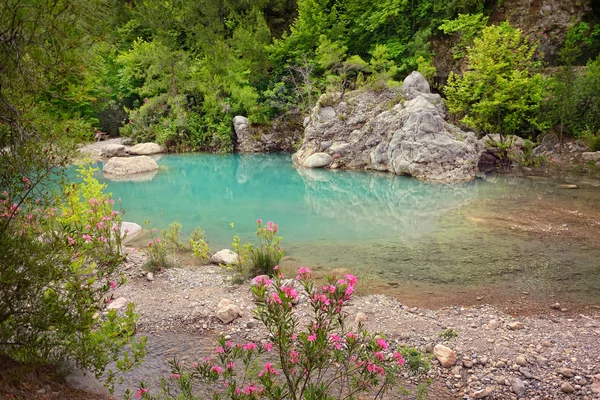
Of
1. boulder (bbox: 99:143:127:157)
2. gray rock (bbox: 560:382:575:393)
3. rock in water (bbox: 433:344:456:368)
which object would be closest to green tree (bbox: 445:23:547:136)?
rock in water (bbox: 433:344:456:368)

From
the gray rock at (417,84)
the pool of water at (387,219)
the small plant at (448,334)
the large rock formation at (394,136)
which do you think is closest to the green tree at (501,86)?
the large rock formation at (394,136)

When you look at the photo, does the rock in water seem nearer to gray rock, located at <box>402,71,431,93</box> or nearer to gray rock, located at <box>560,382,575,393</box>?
gray rock, located at <box>560,382,575,393</box>

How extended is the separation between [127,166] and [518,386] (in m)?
17.8

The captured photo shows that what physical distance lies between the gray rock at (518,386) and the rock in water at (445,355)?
554mm

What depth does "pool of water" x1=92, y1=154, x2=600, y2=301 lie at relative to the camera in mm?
7078

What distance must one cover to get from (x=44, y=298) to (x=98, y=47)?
1.81 meters

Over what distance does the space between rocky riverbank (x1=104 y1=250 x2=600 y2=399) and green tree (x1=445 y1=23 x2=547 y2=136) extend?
12547mm

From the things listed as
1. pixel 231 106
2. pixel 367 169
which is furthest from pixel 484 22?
pixel 231 106

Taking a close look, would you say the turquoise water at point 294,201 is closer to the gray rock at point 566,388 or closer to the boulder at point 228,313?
the boulder at point 228,313

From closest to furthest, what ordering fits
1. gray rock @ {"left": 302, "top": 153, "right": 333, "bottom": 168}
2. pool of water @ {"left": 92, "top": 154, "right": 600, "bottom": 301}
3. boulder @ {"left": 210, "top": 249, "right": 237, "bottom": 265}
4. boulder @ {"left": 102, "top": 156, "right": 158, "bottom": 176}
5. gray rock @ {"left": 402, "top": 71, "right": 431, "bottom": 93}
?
pool of water @ {"left": 92, "top": 154, "right": 600, "bottom": 301} < boulder @ {"left": 210, "top": 249, "right": 237, "bottom": 265} < boulder @ {"left": 102, "top": 156, "right": 158, "bottom": 176} < gray rock @ {"left": 302, "top": 153, "right": 333, "bottom": 168} < gray rock @ {"left": 402, "top": 71, "right": 431, "bottom": 93}

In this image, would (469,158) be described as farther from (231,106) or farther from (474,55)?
(231,106)

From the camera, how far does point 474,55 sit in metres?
16.6

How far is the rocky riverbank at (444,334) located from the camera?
3793 millimetres

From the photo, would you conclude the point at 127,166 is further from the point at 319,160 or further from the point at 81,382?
the point at 81,382
